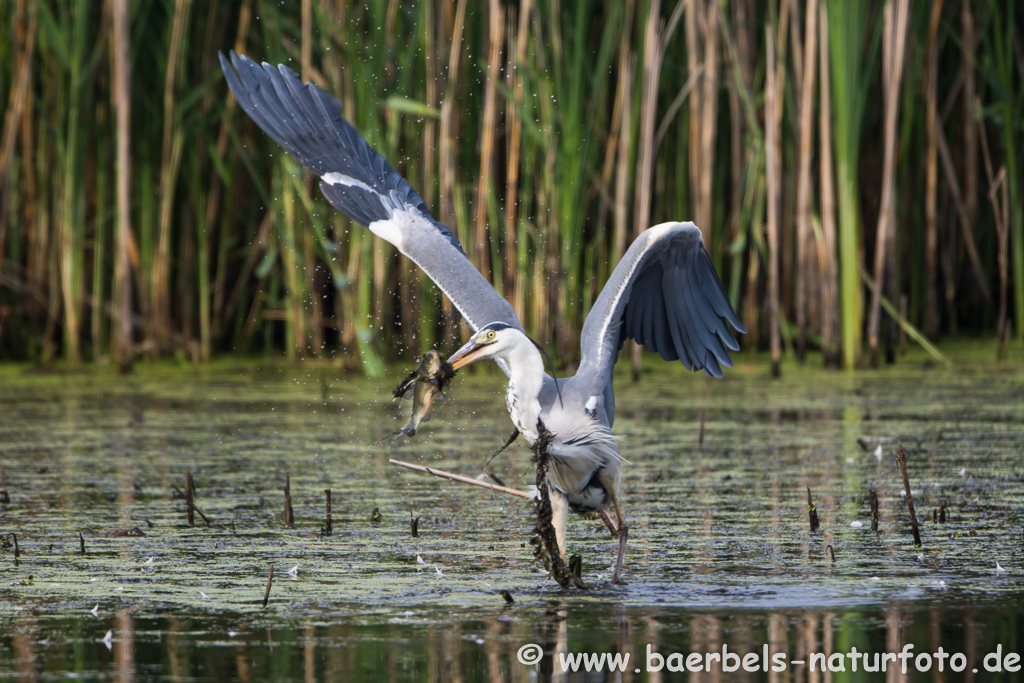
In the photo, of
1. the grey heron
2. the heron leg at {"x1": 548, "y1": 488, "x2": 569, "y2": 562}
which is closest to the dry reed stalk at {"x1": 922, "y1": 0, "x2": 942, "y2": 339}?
the grey heron

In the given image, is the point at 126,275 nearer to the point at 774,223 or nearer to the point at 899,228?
the point at 774,223

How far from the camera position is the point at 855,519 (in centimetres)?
420

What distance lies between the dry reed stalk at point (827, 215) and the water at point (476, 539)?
37 centimetres

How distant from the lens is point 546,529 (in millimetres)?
3473

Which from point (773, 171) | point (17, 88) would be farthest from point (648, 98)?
point (17, 88)

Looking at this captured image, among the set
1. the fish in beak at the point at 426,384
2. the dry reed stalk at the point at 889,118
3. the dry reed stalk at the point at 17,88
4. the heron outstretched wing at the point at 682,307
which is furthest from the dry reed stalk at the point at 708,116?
the fish in beak at the point at 426,384

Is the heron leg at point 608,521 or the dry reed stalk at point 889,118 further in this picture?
the dry reed stalk at point 889,118

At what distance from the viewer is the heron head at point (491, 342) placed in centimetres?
378

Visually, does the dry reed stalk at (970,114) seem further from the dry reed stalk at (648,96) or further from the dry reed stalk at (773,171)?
the dry reed stalk at (648,96)

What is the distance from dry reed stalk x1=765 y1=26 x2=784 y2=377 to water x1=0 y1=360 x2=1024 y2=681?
0.89ft

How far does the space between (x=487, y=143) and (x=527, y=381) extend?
3.59m

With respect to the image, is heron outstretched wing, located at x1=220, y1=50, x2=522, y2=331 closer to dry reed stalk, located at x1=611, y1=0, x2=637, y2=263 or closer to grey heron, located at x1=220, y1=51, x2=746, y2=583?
grey heron, located at x1=220, y1=51, x2=746, y2=583

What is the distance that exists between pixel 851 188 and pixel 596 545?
3634 mm

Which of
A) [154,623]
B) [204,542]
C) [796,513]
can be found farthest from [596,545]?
[154,623]
